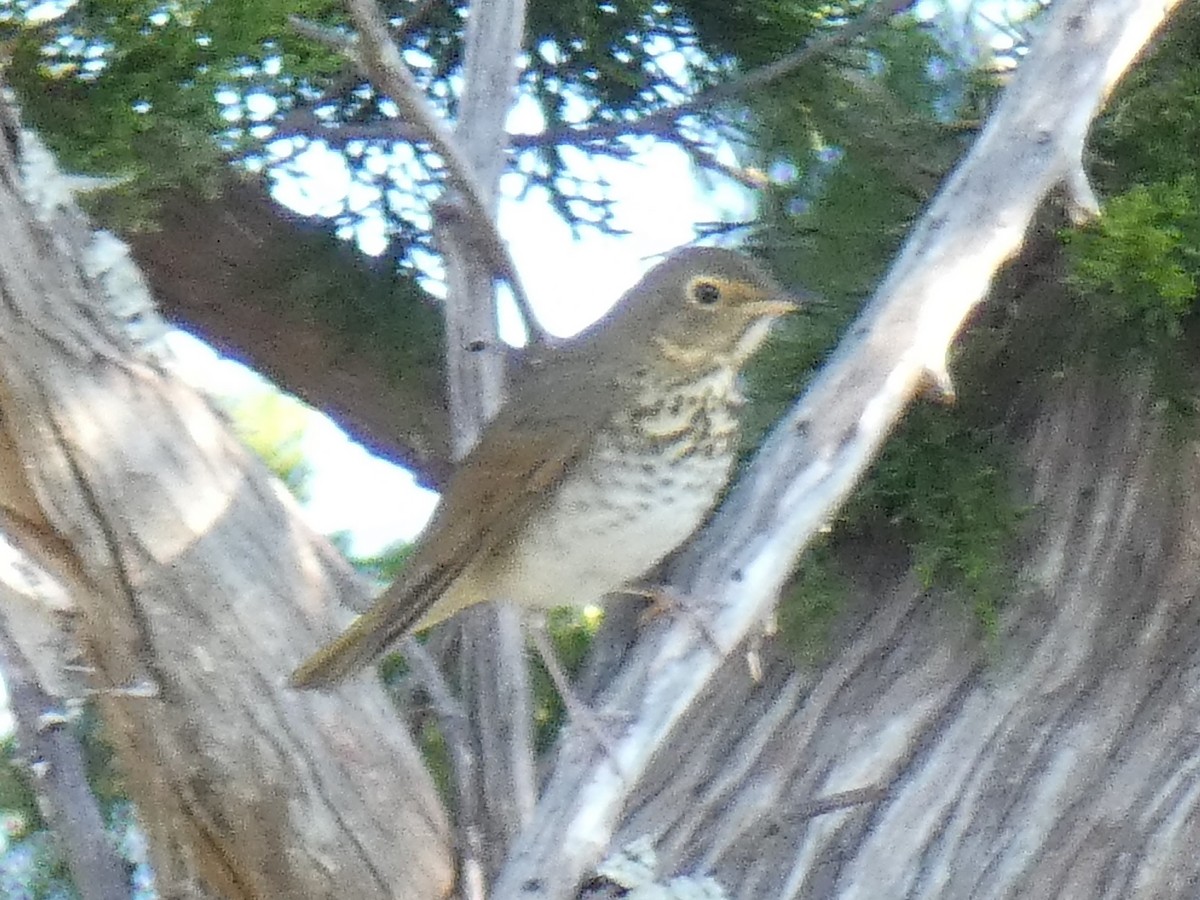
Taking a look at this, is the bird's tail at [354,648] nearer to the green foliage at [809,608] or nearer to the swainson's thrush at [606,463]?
the swainson's thrush at [606,463]

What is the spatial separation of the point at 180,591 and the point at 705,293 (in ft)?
2.89

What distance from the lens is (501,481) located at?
219 cm

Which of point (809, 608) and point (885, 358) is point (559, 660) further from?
point (885, 358)

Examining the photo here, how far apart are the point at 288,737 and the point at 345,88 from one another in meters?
1.07

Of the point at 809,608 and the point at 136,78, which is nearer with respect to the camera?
the point at 136,78

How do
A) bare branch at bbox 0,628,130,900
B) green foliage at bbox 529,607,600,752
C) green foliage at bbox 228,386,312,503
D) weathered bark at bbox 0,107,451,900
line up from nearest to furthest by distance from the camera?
1. weathered bark at bbox 0,107,451,900
2. bare branch at bbox 0,628,130,900
3. green foliage at bbox 529,607,600,752
4. green foliage at bbox 228,386,312,503

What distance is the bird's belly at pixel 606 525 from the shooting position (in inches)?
83.6

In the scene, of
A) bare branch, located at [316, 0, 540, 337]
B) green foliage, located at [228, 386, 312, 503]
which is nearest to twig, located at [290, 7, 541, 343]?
bare branch, located at [316, 0, 540, 337]

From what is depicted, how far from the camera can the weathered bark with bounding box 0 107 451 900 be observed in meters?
1.74

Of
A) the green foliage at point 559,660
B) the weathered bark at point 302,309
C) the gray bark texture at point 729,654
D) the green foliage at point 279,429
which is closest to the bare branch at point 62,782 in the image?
the gray bark texture at point 729,654

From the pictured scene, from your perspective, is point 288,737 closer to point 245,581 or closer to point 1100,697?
point 245,581

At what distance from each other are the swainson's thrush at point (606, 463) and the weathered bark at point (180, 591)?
0.83ft

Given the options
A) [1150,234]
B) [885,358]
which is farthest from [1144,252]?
[885,358]

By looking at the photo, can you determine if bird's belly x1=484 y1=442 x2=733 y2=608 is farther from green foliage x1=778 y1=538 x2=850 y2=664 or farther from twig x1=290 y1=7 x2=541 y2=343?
twig x1=290 y1=7 x2=541 y2=343
